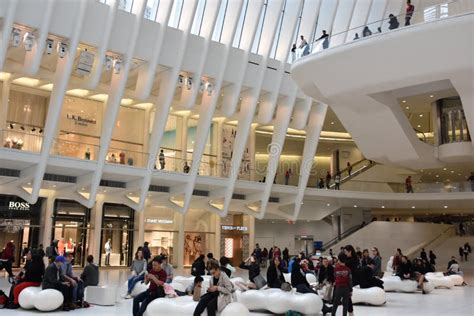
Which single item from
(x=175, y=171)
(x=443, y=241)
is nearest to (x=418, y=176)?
(x=443, y=241)

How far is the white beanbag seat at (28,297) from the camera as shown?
11327mm

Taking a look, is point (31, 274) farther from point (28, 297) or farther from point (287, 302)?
point (287, 302)

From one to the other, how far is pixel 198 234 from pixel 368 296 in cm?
1999

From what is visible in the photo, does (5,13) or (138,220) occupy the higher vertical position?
(5,13)

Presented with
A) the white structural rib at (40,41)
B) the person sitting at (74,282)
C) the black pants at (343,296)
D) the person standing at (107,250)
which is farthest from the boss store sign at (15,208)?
the black pants at (343,296)

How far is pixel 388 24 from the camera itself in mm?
19312

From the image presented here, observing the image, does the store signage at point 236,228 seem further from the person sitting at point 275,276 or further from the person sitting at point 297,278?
the person sitting at point 297,278

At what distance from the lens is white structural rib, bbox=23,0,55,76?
766 inches

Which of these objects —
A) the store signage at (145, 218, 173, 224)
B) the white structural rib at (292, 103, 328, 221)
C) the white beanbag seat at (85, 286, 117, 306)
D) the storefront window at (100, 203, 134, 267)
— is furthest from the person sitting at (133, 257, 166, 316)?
the white structural rib at (292, 103, 328, 221)

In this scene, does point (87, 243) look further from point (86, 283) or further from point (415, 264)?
point (415, 264)

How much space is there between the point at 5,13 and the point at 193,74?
9001mm

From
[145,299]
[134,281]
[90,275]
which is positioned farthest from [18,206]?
[145,299]

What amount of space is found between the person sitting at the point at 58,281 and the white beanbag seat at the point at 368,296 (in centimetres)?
721

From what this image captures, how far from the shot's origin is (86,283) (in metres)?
13.3
